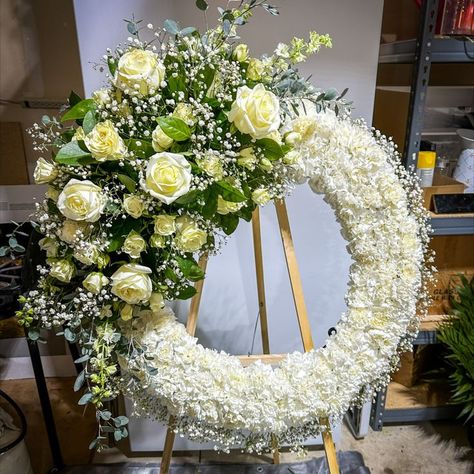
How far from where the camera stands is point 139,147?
2.90 feet

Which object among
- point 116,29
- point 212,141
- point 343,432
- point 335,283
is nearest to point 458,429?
point 343,432

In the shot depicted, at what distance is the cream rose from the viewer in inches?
36.4

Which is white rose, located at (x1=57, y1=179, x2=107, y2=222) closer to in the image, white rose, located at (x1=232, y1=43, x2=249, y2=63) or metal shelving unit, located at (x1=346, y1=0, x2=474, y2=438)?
white rose, located at (x1=232, y1=43, x2=249, y2=63)

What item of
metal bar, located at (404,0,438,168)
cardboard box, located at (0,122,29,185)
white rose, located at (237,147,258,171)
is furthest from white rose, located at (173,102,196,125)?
cardboard box, located at (0,122,29,185)

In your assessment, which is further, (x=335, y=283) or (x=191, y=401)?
(x=335, y=283)

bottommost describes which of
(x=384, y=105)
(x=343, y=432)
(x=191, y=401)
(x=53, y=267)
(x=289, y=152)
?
(x=343, y=432)

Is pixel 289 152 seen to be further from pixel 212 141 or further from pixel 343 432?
pixel 343 432

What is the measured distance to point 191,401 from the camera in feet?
3.39

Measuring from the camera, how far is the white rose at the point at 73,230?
2.93ft

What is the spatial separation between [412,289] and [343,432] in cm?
110

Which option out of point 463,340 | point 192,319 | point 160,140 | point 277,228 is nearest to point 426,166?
point 277,228

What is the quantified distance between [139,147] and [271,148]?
27 cm

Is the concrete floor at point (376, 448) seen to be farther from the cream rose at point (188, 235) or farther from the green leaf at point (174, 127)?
the green leaf at point (174, 127)

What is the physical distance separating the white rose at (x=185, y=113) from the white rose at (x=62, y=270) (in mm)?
376
